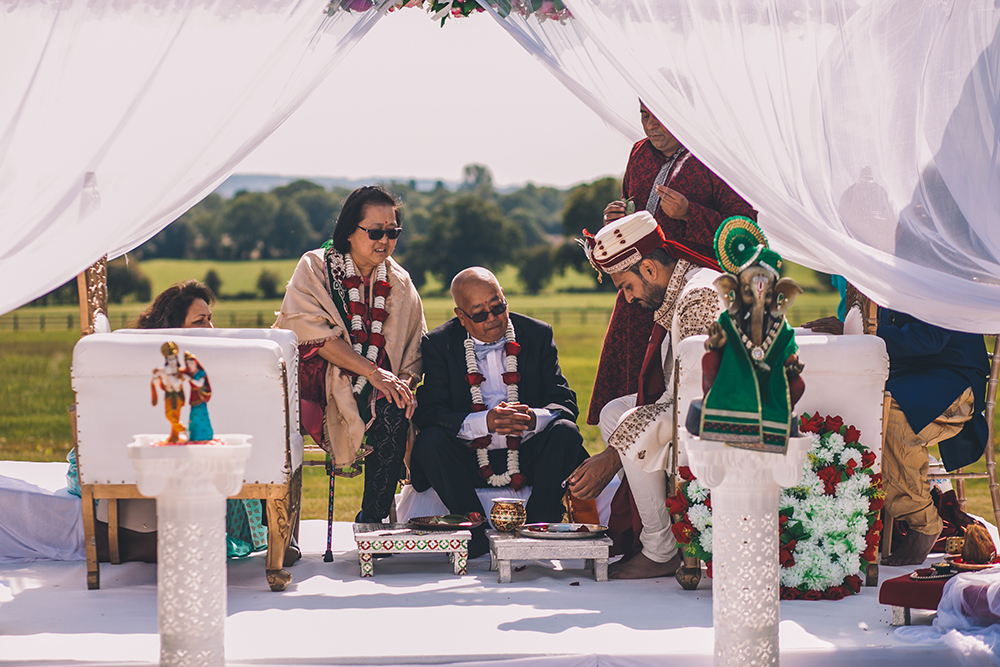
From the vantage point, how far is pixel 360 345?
5.33 m

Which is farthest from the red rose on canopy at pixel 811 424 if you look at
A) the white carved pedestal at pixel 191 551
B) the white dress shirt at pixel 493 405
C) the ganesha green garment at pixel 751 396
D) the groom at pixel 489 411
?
the white carved pedestal at pixel 191 551

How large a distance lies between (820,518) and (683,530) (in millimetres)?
539

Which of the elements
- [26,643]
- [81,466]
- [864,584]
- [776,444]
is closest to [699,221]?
[864,584]

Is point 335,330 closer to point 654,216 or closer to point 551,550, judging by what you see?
point 551,550

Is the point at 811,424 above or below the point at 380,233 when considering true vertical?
below

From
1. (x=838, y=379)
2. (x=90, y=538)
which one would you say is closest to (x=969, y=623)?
(x=838, y=379)

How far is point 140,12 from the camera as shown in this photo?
4129 mm

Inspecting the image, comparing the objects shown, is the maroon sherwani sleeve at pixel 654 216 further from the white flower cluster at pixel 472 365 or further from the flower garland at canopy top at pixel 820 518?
the flower garland at canopy top at pixel 820 518

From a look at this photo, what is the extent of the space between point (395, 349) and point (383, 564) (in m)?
1.05

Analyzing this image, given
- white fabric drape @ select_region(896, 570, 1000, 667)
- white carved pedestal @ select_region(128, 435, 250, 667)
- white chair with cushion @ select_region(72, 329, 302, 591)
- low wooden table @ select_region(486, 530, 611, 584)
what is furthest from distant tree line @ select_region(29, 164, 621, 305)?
white carved pedestal @ select_region(128, 435, 250, 667)

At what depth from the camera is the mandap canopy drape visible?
13.4 ft

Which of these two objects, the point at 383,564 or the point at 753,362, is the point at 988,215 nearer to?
the point at 753,362

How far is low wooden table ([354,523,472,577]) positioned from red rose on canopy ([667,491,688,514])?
0.93 m

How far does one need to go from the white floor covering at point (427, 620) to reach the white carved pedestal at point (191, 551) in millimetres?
295
